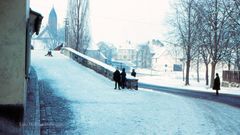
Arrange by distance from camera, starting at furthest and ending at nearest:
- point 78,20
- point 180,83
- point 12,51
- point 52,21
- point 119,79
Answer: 1. point 52,21
2. point 180,83
3. point 78,20
4. point 119,79
5. point 12,51

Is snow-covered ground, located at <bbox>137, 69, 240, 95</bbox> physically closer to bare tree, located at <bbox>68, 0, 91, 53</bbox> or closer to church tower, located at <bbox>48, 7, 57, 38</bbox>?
bare tree, located at <bbox>68, 0, 91, 53</bbox>

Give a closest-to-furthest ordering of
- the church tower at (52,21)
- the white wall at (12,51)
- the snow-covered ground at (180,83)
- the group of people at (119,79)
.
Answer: the white wall at (12,51), the group of people at (119,79), the snow-covered ground at (180,83), the church tower at (52,21)

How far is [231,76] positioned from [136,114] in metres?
25.6

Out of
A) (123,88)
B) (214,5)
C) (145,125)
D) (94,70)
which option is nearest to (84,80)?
(123,88)

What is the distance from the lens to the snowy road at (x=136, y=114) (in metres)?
11.9

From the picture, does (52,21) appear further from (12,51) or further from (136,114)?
(12,51)

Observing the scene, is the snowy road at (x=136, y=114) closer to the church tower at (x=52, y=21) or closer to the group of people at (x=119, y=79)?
the group of people at (x=119, y=79)

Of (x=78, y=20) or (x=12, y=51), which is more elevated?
(x=78, y=20)

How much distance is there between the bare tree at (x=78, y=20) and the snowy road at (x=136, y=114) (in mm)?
25137

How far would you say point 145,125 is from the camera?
1241 centimetres

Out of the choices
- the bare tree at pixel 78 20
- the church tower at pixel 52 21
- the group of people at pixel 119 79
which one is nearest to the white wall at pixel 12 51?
the group of people at pixel 119 79

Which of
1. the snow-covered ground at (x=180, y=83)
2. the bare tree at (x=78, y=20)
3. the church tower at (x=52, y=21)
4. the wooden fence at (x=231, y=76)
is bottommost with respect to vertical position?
the snow-covered ground at (x=180, y=83)

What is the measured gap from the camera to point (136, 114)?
14258 mm

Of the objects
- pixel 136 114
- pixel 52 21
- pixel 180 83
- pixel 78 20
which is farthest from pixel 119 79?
pixel 52 21
